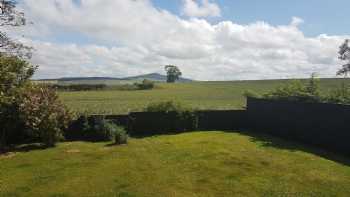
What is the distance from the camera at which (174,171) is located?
13.0 meters

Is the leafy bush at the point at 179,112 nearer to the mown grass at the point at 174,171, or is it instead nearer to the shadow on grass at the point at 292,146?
the shadow on grass at the point at 292,146

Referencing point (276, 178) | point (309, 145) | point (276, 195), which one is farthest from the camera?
point (309, 145)

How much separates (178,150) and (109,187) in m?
5.97

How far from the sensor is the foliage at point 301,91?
22.1 m

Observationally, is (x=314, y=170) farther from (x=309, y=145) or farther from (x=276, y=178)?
(x=309, y=145)

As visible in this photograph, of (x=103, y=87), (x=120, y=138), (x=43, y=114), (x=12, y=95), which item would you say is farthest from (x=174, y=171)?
(x=103, y=87)

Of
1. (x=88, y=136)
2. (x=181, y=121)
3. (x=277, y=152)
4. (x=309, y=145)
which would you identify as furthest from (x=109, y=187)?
(x=181, y=121)

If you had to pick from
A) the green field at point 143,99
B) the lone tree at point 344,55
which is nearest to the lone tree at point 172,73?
the green field at point 143,99

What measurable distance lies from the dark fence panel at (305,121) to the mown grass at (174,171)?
1192 mm

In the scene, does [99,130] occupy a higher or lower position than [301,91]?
lower

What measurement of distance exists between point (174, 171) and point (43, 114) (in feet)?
25.3

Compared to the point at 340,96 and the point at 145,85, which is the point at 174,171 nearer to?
the point at 340,96

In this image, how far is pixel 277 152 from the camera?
16.3 m

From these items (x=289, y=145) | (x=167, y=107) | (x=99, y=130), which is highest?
(x=167, y=107)
